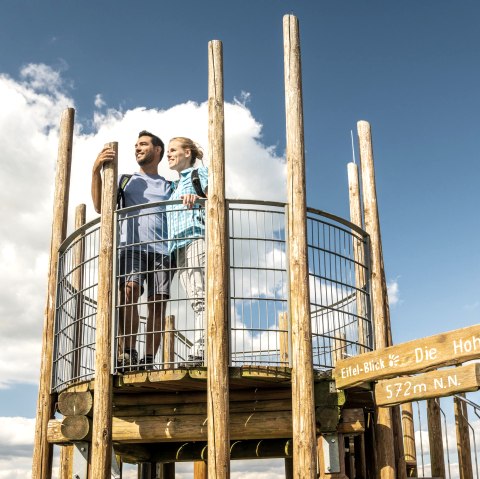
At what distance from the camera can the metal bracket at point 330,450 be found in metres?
9.32

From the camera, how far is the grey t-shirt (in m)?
9.82

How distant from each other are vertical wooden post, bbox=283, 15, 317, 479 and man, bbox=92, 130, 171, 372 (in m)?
1.55

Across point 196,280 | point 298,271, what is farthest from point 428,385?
point 196,280

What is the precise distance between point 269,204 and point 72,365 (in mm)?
3534

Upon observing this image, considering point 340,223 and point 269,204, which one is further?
point 340,223

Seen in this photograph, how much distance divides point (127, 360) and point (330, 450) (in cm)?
271

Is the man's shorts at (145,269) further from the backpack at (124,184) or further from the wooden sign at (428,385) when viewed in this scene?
the wooden sign at (428,385)

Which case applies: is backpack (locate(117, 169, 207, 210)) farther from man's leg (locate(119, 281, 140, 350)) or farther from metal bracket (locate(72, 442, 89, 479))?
metal bracket (locate(72, 442, 89, 479))

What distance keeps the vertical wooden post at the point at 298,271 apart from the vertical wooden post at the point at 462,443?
173 inches

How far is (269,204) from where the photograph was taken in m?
9.21

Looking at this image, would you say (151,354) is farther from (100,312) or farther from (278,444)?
(278,444)

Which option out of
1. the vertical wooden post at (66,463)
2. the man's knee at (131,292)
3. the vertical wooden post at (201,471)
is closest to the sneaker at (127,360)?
the man's knee at (131,292)

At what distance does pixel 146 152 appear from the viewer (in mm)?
10945

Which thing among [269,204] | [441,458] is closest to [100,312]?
[269,204]
